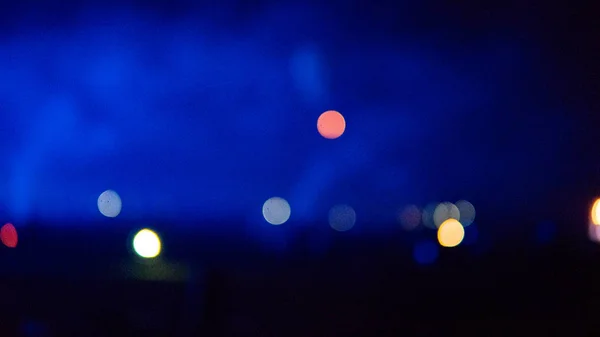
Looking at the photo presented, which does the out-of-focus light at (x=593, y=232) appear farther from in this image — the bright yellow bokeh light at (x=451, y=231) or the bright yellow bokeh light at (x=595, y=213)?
the bright yellow bokeh light at (x=451, y=231)

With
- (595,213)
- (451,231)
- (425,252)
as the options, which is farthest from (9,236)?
(451,231)

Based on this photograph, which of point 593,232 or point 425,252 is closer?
point 593,232

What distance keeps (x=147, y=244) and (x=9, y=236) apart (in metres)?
0.98

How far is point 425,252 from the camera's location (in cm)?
530

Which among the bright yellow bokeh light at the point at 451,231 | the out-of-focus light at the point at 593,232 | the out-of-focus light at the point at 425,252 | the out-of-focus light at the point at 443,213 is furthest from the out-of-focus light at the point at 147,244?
the out-of-focus light at the point at 443,213

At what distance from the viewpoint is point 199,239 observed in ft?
19.0

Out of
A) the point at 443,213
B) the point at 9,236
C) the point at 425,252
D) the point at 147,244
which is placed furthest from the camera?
the point at 443,213

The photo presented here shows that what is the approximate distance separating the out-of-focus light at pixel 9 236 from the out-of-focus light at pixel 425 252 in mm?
2490

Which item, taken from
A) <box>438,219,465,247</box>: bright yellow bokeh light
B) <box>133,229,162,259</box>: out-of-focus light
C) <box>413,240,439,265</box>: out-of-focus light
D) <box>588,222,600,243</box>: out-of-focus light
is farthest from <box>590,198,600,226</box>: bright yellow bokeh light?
<box>133,229,162,259</box>: out-of-focus light

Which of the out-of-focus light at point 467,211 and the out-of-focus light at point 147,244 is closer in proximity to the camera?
the out-of-focus light at point 147,244

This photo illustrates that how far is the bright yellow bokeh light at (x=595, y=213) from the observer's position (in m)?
4.66

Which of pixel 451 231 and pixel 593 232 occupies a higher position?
pixel 451 231

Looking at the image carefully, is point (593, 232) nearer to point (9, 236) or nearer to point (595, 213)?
point (595, 213)

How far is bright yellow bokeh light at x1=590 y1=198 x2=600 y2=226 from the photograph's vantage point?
4.66 metres
